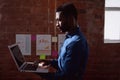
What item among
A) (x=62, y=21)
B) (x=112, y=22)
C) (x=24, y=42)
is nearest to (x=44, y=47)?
(x=24, y=42)

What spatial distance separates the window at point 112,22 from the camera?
4035 millimetres

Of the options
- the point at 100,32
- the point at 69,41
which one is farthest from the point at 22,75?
the point at 69,41

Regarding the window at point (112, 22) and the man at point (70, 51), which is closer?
the man at point (70, 51)

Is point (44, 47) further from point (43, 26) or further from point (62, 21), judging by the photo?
point (62, 21)

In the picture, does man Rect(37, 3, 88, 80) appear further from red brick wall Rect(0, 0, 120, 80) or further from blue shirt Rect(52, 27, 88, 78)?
red brick wall Rect(0, 0, 120, 80)

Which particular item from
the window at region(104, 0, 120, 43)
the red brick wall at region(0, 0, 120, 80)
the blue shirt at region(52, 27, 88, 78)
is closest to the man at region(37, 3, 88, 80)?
the blue shirt at region(52, 27, 88, 78)

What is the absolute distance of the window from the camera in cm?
404

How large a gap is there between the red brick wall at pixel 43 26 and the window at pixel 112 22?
13 centimetres

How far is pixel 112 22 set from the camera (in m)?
4.07

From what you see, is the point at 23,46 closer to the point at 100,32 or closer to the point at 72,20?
the point at 100,32

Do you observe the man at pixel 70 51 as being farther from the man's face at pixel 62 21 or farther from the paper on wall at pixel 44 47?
the paper on wall at pixel 44 47

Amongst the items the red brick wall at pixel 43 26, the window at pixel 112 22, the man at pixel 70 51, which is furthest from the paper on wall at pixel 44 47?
the man at pixel 70 51

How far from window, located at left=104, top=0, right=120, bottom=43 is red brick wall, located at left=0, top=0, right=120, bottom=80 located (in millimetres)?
133

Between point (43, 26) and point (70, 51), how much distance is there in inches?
80.5
